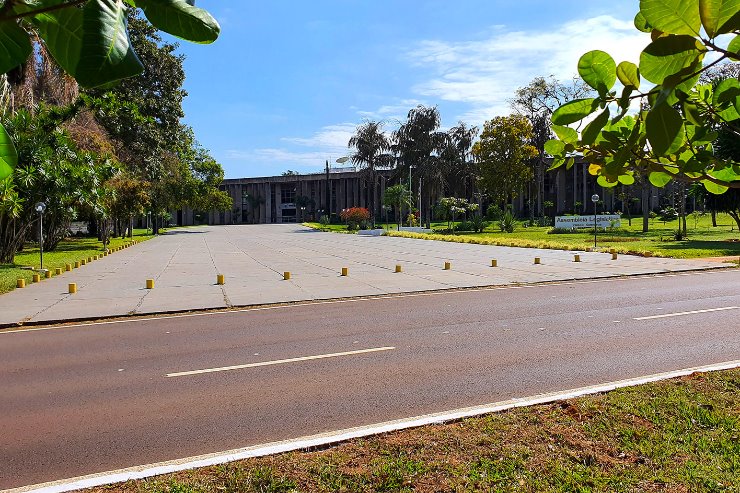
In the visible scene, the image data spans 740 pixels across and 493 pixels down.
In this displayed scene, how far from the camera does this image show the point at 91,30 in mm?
720

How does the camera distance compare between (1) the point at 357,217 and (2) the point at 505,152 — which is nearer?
(2) the point at 505,152

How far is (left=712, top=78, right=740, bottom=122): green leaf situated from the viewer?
152cm

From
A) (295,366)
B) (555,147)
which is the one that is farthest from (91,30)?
(295,366)

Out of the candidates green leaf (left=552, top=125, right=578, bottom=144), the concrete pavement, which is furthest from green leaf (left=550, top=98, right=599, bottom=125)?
the concrete pavement

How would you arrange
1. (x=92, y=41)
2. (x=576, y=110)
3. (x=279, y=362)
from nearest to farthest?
(x=92, y=41) → (x=576, y=110) → (x=279, y=362)

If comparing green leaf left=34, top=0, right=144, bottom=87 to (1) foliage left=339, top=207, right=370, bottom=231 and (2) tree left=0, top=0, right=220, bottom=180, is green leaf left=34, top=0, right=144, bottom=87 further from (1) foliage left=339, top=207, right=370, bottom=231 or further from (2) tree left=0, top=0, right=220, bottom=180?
(1) foliage left=339, top=207, right=370, bottom=231

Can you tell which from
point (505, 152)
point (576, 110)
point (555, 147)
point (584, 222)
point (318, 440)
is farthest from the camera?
point (505, 152)

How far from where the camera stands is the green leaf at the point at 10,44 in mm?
792

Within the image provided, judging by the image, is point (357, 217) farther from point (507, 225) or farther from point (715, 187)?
point (715, 187)

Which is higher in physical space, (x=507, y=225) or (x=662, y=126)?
(x=662, y=126)

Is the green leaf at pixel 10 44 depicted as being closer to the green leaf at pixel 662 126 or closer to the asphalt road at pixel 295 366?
the green leaf at pixel 662 126

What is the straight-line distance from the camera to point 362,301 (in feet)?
44.3

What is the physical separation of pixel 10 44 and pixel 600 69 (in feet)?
3.84

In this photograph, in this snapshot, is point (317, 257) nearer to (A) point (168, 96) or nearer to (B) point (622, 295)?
(B) point (622, 295)
